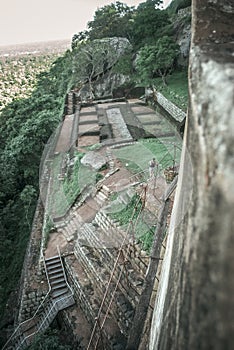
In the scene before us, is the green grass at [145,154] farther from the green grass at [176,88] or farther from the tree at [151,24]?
the tree at [151,24]

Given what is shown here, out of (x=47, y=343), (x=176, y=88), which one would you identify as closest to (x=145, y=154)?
(x=47, y=343)

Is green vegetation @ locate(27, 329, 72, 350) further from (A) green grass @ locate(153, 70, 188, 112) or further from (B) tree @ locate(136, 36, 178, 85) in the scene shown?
(B) tree @ locate(136, 36, 178, 85)

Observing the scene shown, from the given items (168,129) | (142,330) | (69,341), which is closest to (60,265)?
(69,341)

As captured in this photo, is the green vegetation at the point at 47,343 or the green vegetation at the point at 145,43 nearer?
the green vegetation at the point at 47,343

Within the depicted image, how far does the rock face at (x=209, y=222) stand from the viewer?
1.21 metres

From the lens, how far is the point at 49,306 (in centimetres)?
784

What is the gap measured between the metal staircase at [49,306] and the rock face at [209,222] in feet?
21.0

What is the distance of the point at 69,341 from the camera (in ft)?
23.7

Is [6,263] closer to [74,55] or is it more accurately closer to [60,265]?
[60,265]

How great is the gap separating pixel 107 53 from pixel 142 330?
18.9m

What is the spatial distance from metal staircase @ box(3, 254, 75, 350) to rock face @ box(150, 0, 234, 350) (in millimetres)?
6398

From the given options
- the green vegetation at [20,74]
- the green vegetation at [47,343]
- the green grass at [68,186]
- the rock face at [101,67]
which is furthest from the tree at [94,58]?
the green vegetation at [47,343]

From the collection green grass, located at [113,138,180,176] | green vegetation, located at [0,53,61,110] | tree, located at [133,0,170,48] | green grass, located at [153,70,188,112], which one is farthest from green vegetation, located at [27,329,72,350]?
green vegetation, located at [0,53,61,110]

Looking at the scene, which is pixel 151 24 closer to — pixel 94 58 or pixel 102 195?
pixel 94 58
